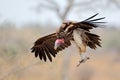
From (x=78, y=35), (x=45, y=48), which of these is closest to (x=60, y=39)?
(x=78, y=35)

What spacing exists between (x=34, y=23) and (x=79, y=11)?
20.9 meters

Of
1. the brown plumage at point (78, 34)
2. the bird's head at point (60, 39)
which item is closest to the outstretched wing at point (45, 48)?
the brown plumage at point (78, 34)

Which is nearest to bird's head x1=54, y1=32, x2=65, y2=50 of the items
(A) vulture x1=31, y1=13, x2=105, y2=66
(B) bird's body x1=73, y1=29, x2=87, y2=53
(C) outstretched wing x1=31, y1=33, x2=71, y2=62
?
(A) vulture x1=31, y1=13, x2=105, y2=66

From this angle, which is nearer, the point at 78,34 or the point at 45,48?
the point at 78,34

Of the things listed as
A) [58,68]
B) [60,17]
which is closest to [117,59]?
[58,68]

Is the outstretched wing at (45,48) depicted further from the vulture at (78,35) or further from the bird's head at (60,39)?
the bird's head at (60,39)

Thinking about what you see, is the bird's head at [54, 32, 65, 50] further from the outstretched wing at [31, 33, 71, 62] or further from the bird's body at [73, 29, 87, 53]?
the outstretched wing at [31, 33, 71, 62]

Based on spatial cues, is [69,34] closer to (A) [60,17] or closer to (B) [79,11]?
(A) [60,17]

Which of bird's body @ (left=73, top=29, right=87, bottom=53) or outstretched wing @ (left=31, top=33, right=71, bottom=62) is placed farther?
outstretched wing @ (left=31, top=33, right=71, bottom=62)

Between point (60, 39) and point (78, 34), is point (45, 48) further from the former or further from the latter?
point (78, 34)

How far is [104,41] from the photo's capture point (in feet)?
128

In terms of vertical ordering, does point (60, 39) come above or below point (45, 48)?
above

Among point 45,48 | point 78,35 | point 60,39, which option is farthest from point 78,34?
point 45,48

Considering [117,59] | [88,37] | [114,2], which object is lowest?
[117,59]
